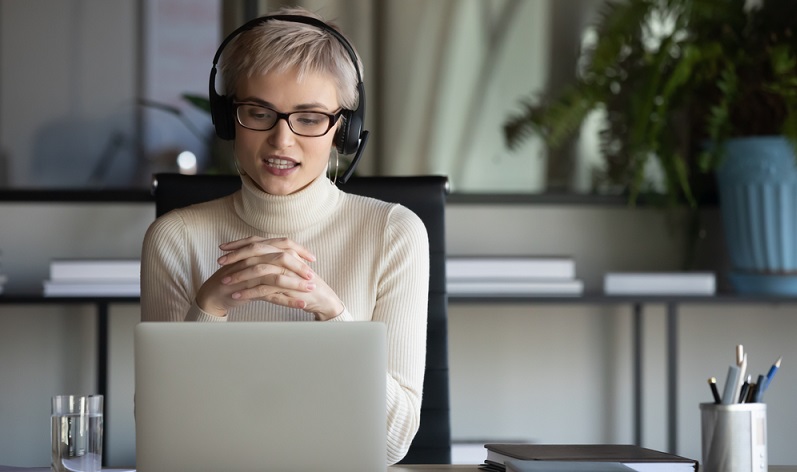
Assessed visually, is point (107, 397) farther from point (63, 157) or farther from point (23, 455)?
point (63, 157)

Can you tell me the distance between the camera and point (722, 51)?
224 centimetres

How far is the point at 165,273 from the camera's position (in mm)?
1419

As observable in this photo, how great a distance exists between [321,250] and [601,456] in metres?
0.58

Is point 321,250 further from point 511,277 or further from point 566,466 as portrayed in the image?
point 511,277

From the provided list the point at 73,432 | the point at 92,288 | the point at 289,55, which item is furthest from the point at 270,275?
the point at 92,288

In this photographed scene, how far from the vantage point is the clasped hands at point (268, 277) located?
1.13 m

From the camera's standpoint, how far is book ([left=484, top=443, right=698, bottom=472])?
98 cm

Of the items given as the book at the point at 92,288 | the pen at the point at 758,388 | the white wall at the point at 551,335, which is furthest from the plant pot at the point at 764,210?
the book at the point at 92,288

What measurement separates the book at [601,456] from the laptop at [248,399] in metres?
0.20

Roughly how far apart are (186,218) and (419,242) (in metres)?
0.35

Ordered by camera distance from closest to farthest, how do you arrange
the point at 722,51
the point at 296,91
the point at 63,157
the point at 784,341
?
the point at 296,91, the point at 722,51, the point at 63,157, the point at 784,341

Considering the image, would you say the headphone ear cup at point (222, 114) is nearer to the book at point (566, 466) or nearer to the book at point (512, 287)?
the book at point (566, 466)

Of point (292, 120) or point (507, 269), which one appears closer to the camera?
point (292, 120)

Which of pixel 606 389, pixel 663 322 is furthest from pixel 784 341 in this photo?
pixel 606 389
